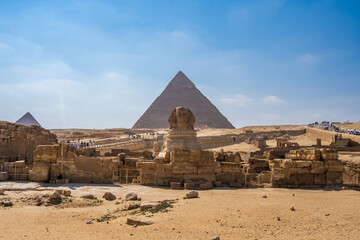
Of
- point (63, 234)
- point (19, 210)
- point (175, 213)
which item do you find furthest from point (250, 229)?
point (19, 210)

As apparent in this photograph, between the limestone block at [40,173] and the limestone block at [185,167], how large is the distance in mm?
3353

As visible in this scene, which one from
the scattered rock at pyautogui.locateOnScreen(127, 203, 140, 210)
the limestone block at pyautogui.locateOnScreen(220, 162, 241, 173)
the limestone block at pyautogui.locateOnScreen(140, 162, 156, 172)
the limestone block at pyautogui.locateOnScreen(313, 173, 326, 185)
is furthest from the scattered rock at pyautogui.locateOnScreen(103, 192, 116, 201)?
the limestone block at pyautogui.locateOnScreen(313, 173, 326, 185)

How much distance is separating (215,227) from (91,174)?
4876 millimetres

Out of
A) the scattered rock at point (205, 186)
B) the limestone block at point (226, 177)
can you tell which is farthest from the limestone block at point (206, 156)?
the scattered rock at point (205, 186)

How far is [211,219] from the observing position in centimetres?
448

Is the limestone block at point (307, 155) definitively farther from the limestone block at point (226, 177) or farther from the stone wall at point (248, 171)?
the limestone block at point (226, 177)

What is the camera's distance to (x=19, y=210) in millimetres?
5145

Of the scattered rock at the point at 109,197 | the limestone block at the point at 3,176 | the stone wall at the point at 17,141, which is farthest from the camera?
the stone wall at the point at 17,141

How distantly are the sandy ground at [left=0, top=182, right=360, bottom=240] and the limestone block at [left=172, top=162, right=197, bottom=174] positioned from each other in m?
1.65

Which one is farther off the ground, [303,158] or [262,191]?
[303,158]

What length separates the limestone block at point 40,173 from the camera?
7.74 meters

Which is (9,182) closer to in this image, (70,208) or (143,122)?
(70,208)

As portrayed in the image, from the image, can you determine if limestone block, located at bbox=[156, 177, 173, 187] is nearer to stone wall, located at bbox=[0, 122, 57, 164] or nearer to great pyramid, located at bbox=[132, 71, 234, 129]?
stone wall, located at bbox=[0, 122, 57, 164]

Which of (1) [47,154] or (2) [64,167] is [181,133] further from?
(1) [47,154]
